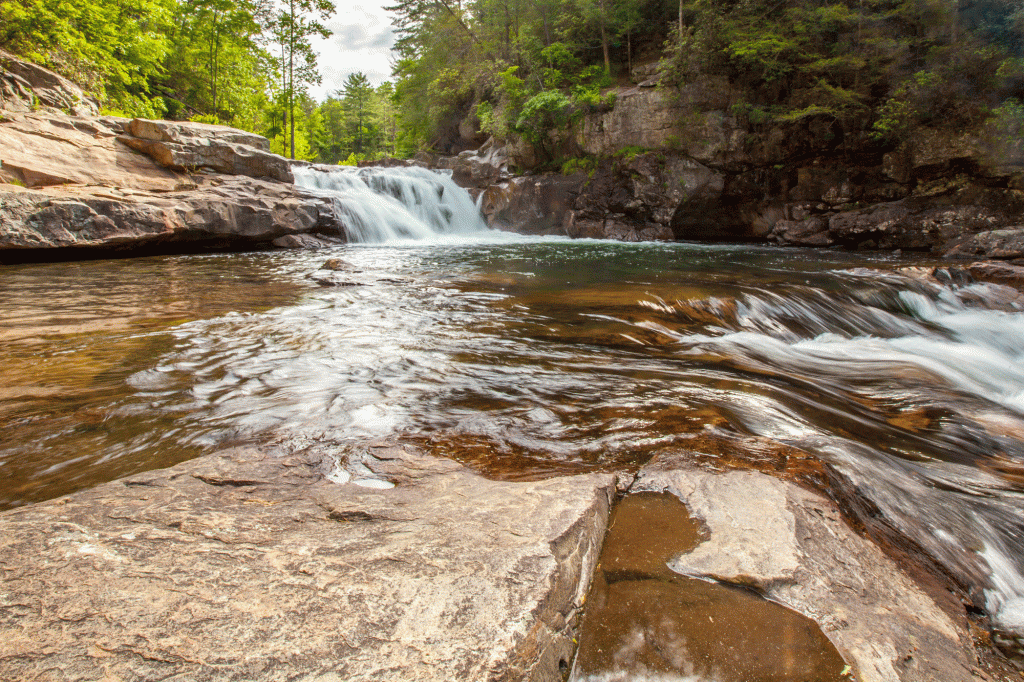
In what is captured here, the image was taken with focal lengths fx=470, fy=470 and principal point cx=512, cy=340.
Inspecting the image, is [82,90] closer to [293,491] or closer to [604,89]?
[604,89]

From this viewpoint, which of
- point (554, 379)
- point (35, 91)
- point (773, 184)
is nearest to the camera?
point (554, 379)

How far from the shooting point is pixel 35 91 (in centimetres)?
1125

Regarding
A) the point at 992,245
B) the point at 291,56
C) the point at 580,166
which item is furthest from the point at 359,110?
the point at 992,245

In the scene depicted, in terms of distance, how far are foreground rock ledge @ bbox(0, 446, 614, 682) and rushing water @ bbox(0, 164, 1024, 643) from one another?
70 cm

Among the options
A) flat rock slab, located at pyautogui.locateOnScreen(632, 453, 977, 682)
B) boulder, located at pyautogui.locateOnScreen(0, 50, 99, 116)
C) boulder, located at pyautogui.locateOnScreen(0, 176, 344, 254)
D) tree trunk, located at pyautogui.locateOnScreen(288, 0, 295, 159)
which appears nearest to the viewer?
flat rock slab, located at pyautogui.locateOnScreen(632, 453, 977, 682)

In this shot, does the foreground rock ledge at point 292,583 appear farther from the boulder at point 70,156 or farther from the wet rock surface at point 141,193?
the boulder at point 70,156

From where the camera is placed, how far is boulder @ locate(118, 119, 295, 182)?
1178 cm

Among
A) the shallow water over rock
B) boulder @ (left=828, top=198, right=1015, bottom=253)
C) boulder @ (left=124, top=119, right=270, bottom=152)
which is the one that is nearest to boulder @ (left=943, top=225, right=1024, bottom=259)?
boulder @ (left=828, top=198, right=1015, bottom=253)

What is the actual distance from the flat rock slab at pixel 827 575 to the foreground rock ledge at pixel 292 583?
455 millimetres

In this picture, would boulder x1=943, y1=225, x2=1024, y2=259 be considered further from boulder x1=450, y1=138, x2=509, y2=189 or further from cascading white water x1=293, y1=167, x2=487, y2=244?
boulder x1=450, y1=138, x2=509, y2=189

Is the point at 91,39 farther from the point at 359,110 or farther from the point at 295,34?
the point at 359,110

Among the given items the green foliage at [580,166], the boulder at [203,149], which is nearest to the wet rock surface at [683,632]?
the boulder at [203,149]

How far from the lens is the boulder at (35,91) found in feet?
34.5

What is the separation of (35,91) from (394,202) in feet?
30.2
